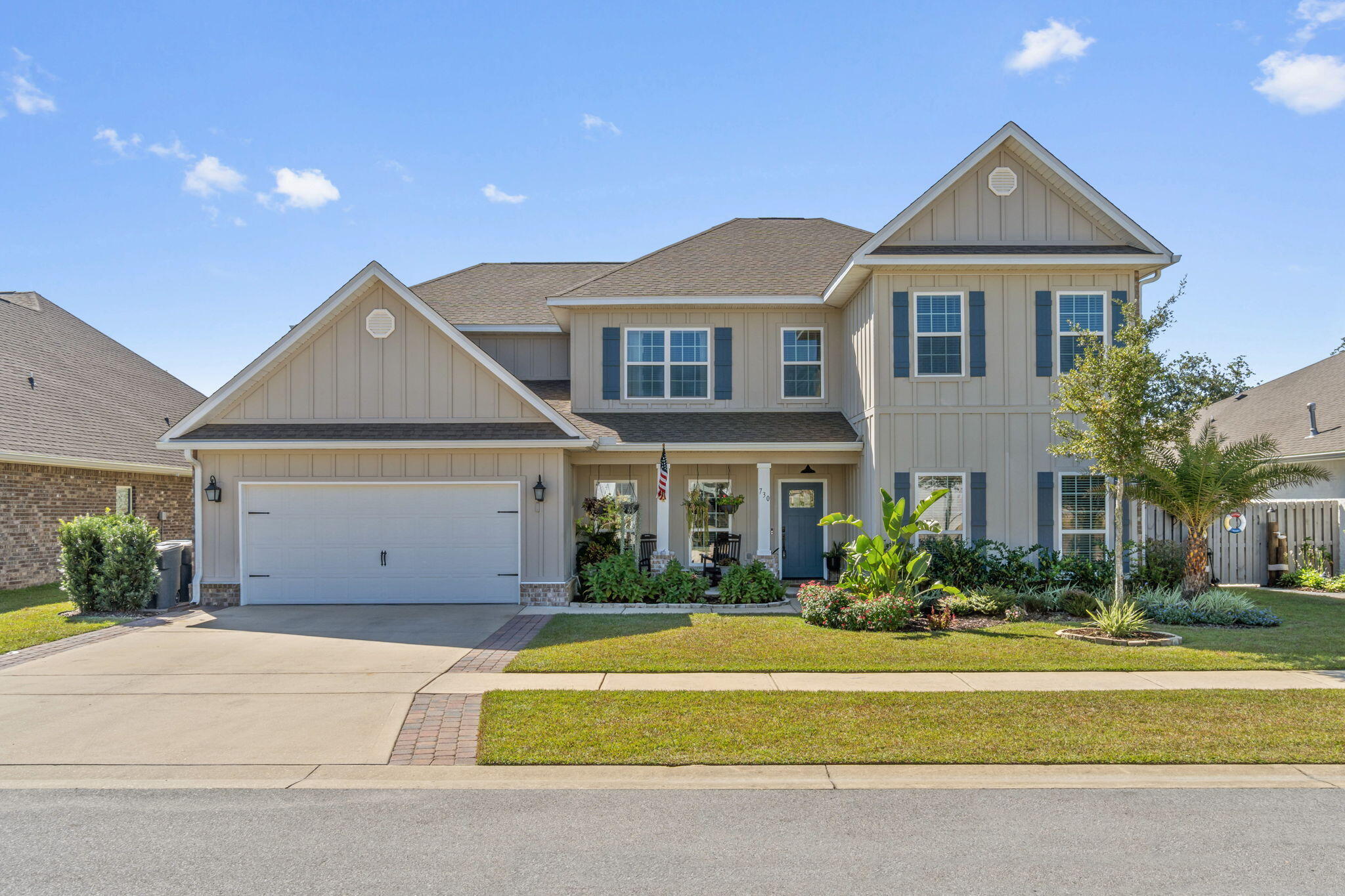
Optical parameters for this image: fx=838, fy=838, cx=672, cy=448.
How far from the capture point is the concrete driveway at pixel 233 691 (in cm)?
697

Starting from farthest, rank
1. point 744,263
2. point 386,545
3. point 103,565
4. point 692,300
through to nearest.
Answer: point 744,263
point 692,300
point 386,545
point 103,565

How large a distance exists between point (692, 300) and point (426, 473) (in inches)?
245

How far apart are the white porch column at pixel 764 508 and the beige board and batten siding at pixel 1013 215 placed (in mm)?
5127

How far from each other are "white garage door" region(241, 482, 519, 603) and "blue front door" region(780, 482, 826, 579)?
5.84 meters

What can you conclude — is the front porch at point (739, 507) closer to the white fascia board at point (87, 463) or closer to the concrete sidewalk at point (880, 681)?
the concrete sidewalk at point (880, 681)

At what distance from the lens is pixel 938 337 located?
14.8 meters

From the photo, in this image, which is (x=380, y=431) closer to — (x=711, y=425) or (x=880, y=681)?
(x=711, y=425)

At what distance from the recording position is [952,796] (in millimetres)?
5855

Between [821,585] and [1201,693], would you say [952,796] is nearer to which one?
[1201,693]

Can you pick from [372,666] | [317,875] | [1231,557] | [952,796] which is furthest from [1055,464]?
[317,875]

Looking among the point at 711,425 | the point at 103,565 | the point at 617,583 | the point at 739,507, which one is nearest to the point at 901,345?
the point at 711,425

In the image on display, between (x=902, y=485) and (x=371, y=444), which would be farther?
(x=902, y=485)

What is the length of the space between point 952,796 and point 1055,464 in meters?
10.3

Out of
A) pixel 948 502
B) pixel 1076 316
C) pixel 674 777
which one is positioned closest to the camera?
pixel 674 777
